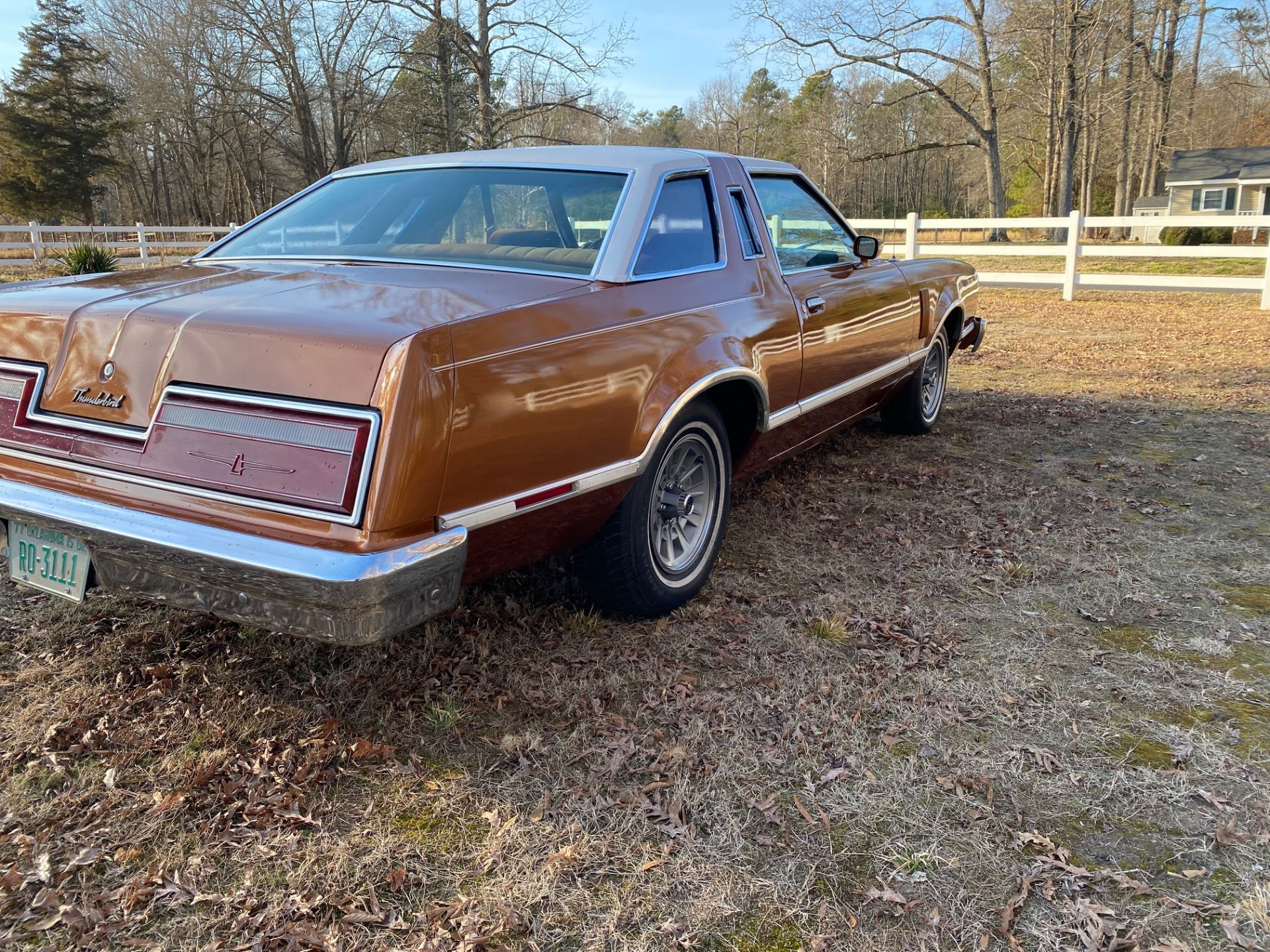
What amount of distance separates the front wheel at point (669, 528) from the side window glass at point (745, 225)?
0.80 metres

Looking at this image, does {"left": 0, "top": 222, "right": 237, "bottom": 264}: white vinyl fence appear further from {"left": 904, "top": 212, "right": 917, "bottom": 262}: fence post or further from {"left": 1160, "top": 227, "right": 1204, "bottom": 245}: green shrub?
{"left": 1160, "top": 227, "right": 1204, "bottom": 245}: green shrub

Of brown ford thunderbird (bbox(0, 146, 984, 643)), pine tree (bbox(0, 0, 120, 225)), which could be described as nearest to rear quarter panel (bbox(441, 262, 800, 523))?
brown ford thunderbird (bbox(0, 146, 984, 643))

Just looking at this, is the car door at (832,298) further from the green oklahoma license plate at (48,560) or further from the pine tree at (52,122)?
the pine tree at (52,122)

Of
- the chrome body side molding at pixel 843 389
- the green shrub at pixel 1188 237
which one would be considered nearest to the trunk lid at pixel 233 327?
the chrome body side molding at pixel 843 389

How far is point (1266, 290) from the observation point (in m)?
11.1

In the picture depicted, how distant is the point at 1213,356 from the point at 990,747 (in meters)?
7.66

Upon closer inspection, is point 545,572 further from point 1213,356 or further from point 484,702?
point 1213,356

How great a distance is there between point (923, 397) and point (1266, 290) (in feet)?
27.4

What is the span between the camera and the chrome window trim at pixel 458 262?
2812 mm

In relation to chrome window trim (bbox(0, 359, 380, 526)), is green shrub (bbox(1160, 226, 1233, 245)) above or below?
above

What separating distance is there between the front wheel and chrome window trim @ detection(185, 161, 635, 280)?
2.08 ft

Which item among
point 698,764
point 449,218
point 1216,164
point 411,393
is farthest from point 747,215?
point 1216,164

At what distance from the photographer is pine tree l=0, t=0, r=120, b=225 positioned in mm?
31781

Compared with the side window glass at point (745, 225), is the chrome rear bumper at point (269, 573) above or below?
below
